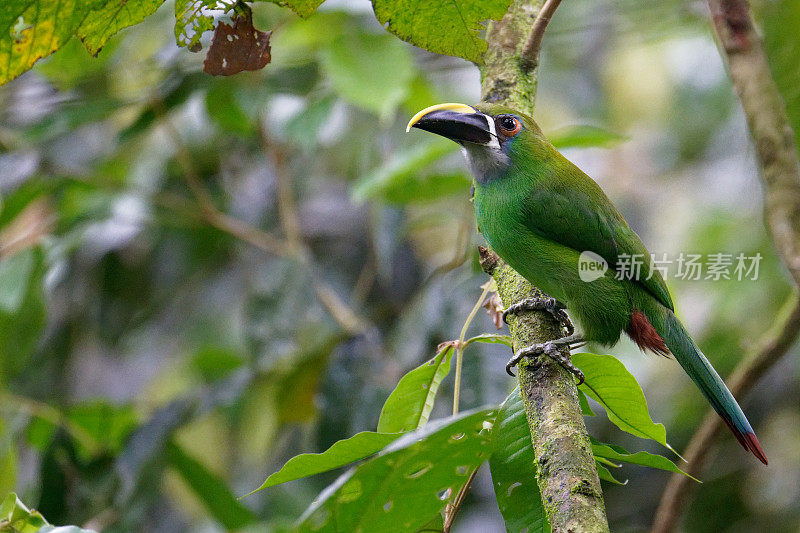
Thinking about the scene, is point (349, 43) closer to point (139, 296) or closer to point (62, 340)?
point (139, 296)

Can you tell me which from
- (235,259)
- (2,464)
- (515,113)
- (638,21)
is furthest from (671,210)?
(2,464)

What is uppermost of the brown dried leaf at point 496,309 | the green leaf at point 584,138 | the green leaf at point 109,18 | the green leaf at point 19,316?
the green leaf at point 109,18

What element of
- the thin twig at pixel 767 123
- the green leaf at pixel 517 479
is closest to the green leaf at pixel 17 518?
the green leaf at pixel 517 479

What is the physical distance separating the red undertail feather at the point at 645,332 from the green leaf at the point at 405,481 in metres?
1.29

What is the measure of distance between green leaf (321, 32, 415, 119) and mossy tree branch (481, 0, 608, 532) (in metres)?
0.81

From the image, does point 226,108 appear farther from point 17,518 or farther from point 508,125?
point 17,518

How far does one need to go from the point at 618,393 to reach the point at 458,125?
102 centimetres

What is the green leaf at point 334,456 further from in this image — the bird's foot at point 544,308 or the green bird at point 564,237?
the green bird at point 564,237

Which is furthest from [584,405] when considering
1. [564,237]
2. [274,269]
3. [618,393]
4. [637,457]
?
[274,269]

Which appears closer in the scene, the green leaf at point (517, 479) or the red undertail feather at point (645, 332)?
the green leaf at point (517, 479)

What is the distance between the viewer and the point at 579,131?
2.67 meters

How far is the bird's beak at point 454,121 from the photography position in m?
2.24

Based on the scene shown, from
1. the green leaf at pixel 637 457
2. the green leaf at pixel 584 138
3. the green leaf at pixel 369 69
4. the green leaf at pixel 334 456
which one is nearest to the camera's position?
the green leaf at pixel 334 456

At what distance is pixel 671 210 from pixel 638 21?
205 centimetres
